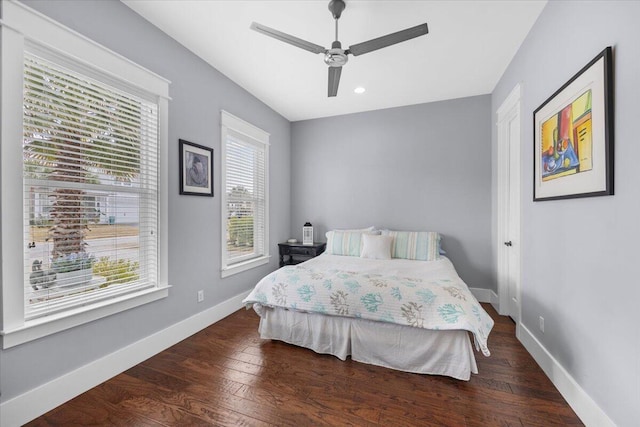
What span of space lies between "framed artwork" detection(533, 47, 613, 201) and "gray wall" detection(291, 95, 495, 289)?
1.67 meters

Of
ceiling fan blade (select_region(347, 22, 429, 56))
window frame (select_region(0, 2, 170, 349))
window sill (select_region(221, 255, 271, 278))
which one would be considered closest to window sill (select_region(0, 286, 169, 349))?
window frame (select_region(0, 2, 170, 349))

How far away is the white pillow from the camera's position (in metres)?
3.60

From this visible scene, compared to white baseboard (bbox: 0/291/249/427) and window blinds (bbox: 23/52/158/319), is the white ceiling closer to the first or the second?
window blinds (bbox: 23/52/158/319)

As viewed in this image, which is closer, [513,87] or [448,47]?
[448,47]

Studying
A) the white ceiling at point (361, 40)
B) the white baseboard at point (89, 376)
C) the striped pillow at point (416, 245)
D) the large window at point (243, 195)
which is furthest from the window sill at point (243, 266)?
the white ceiling at point (361, 40)

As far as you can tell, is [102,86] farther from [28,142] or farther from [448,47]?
[448,47]

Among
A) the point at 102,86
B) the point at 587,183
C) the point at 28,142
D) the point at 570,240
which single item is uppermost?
the point at 102,86

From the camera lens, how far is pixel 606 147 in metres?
1.39

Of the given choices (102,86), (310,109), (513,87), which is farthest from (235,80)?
(513,87)

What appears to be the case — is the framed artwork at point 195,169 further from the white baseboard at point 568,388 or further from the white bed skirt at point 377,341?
the white baseboard at point 568,388

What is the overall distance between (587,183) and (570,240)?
0.41 m

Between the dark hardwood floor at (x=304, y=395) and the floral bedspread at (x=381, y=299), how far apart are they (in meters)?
0.37

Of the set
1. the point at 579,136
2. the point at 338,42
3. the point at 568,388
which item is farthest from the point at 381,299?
the point at 338,42

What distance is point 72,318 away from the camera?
1.80 meters
